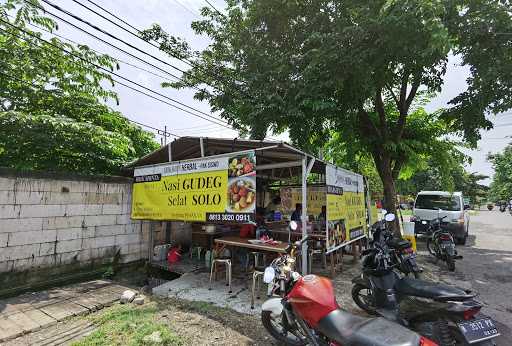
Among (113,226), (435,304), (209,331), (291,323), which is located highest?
(113,226)

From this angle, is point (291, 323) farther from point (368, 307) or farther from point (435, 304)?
point (368, 307)

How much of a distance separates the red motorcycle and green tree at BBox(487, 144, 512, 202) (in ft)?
174

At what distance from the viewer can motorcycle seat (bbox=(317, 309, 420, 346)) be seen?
94.6 inches

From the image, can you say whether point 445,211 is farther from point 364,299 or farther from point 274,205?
point 364,299

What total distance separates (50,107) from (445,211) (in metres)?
13.7

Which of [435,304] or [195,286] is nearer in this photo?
[435,304]

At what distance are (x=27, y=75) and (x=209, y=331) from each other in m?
7.01

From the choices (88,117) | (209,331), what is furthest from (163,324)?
(88,117)

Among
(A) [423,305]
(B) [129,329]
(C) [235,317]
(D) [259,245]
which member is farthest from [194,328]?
(A) [423,305]

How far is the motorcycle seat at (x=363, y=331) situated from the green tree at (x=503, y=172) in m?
53.4

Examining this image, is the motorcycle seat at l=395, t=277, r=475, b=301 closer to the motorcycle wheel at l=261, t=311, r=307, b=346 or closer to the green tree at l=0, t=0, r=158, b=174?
the motorcycle wheel at l=261, t=311, r=307, b=346

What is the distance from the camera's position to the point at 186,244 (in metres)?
9.27

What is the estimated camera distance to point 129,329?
422 cm

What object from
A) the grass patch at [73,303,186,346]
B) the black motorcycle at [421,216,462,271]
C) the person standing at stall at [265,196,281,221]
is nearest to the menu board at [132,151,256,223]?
the grass patch at [73,303,186,346]
